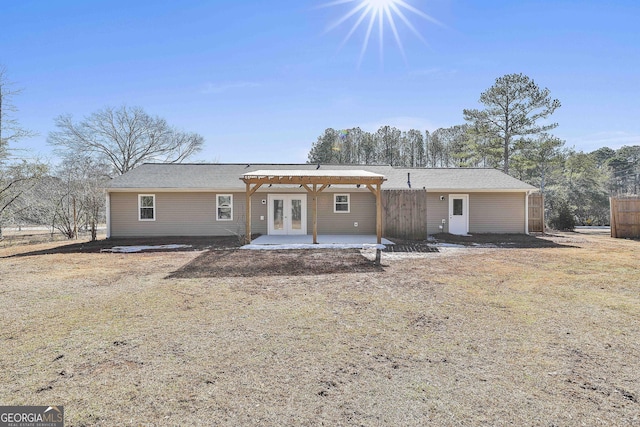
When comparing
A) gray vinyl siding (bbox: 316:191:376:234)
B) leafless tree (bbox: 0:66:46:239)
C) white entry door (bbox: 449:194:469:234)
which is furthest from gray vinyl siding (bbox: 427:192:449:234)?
leafless tree (bbox: 0:66:46:239)

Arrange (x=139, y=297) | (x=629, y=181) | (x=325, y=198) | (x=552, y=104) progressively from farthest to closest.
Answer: (x=629, y=181), (x=552, y=104), (x=325, y=198), (x=139, y=297)

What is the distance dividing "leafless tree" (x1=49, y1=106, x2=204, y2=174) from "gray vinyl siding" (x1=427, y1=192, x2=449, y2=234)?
26.9 m

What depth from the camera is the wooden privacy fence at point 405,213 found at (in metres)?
13.7

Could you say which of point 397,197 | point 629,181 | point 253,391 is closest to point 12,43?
point 397,197

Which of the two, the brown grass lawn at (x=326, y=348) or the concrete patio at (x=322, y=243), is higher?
the concrete patio at (x=322, y=243)

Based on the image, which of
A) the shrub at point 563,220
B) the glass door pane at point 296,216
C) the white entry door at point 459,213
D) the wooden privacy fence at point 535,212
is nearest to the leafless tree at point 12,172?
the glass door pane at point 296,216

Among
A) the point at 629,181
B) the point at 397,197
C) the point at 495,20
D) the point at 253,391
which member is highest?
the point at 495,20

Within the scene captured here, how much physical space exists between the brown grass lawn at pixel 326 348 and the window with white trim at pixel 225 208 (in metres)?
7.88

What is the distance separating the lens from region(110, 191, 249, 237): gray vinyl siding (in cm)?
1480

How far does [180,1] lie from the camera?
10.8m

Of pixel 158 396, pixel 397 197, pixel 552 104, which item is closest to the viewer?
pixel 158 396

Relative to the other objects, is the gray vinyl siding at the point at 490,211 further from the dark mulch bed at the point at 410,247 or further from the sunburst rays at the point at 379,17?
the sunburst rays at the point at 379,17

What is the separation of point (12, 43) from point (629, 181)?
191ft

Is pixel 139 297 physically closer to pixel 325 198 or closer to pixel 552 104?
pixel 325 198
